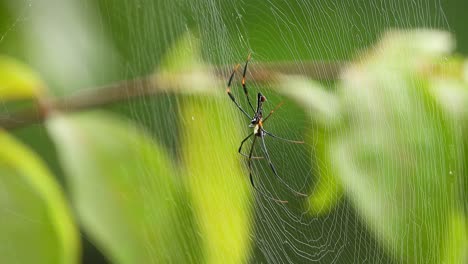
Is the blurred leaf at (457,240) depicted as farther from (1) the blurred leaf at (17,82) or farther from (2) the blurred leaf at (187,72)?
(1) the blurred leaf at (17,82)

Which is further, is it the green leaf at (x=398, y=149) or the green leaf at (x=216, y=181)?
the green leaf at (x=216, y=181)

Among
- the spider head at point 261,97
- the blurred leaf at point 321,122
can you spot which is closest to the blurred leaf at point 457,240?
the blurred leaf at point 321,122

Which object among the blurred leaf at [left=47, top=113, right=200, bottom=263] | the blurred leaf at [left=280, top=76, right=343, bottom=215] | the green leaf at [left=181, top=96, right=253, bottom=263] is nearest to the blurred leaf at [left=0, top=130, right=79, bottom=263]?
the blurred leaf at [left=47, top=113, right=200, bottom=263]

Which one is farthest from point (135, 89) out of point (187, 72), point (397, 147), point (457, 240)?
point (457, 240)

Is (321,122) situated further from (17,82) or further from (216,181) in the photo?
(17,82)

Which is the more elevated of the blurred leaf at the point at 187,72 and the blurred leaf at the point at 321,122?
the blurred leaf at the point at 187,72

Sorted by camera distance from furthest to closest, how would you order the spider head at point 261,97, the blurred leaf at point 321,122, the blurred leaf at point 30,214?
the spider head at point 261,97
the blurred leaf at point 321,122
the blurred leaf at point 30,214

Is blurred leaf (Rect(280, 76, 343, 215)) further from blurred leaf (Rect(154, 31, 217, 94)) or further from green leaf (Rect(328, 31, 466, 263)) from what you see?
blurred leaf (Rect(154, 31, 217, 94))
